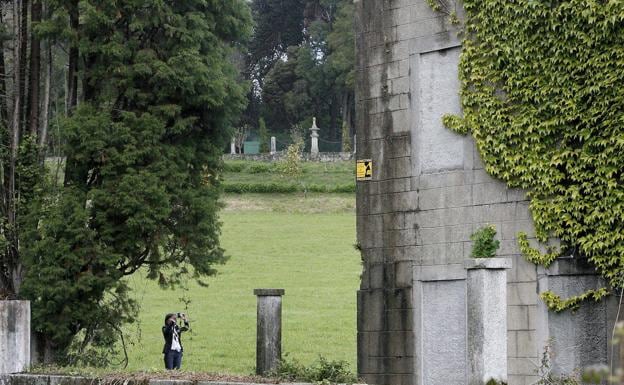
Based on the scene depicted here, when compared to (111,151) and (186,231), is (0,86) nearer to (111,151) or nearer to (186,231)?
(111,151)

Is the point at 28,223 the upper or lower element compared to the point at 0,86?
lower

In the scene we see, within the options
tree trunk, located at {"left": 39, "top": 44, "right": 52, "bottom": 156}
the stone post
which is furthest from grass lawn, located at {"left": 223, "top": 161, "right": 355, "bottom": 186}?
the stone post

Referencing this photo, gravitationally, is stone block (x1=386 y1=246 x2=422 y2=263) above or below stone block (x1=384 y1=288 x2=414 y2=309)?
above

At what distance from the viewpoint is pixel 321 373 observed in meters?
10.5

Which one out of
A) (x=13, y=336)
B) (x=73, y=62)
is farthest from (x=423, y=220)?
(x=73, y=62)

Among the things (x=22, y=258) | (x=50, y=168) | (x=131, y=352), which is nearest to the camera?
(x=22, y=258)

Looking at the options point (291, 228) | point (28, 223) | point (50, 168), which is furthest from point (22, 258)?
point (291, 228)

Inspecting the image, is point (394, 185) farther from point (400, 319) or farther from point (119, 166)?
point (119, 166)

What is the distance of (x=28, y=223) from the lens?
17094 millimetres

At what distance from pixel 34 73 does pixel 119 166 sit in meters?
2.52

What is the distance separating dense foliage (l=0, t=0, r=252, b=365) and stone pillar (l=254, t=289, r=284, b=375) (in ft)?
8.61

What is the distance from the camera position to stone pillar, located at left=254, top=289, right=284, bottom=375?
50.9ft

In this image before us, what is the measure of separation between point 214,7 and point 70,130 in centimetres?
383

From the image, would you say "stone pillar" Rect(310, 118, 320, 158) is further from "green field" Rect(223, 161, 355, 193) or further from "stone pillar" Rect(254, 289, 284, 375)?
"stone pillar" Rect(254, 289, 284, 375)
